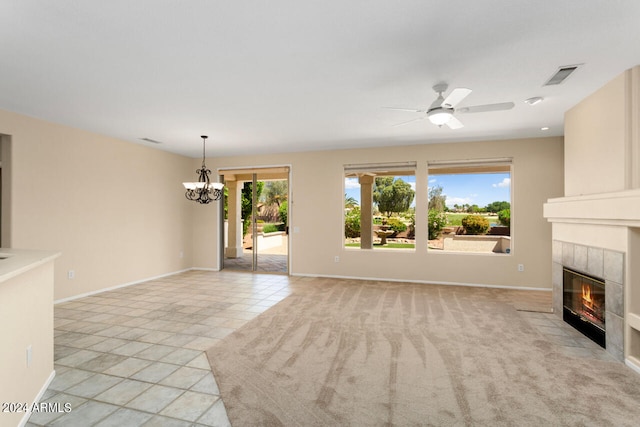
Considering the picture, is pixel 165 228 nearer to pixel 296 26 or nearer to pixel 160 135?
pixel 160 135

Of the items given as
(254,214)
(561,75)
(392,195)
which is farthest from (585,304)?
(254,214)

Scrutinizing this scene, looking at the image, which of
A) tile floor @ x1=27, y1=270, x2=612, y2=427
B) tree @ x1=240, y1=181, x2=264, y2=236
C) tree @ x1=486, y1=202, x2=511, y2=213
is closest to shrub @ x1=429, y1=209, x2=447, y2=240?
tree @ x1=486, y1=202, x2=511, y2=213

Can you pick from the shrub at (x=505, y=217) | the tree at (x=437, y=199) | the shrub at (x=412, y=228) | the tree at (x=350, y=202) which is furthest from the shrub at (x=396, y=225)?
the shrub at (x=505, y=217)

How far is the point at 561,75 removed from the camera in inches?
119

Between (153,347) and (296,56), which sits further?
(153,347)

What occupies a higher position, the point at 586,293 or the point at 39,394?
the point at 586,293

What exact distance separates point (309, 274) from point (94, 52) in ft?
16.5

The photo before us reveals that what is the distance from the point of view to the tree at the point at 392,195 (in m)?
6.23

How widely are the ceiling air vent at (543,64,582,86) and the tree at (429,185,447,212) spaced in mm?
2982

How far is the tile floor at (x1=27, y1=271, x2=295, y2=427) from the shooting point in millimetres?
2105

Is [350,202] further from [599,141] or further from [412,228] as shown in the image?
[599,141]

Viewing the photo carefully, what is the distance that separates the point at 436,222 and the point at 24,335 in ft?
18.7

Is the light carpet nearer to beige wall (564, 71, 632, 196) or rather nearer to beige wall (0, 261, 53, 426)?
beige wall (0, 261, 53, 426)

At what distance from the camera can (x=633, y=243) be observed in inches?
111
